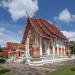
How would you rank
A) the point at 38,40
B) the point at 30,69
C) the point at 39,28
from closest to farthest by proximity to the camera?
1. the point at 30,69
2. the point at 38,40
3. the point at 39,28

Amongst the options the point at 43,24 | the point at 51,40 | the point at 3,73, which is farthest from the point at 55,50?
the point at 3,73

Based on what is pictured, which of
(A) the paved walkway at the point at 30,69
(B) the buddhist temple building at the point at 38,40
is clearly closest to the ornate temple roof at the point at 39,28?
(B) the buddhist temple building at the point at 38,40

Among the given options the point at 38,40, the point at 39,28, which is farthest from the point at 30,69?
the point at 39,28

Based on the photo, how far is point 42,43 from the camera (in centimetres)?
5084

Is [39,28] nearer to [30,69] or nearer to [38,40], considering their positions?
[38,40]

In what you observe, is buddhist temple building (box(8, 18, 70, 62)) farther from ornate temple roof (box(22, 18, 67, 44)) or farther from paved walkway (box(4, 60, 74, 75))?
paved walkway (box(4, 60, 74, 75))

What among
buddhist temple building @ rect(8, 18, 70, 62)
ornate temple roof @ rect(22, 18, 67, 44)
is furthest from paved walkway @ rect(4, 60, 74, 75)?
ornate temple roof @ rect(22, 18, 67, 44)

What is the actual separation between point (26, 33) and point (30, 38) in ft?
6.25

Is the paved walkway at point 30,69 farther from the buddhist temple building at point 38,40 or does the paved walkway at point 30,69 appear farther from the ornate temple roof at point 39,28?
the ornate temple roof at point 39,28

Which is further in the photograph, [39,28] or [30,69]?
[39,28]

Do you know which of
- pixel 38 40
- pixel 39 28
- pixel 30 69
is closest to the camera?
pixel 30 69

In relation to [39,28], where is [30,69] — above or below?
below

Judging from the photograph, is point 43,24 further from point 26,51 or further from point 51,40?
point 26,51

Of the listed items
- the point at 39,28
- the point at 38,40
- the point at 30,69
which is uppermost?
the point at 39,28
